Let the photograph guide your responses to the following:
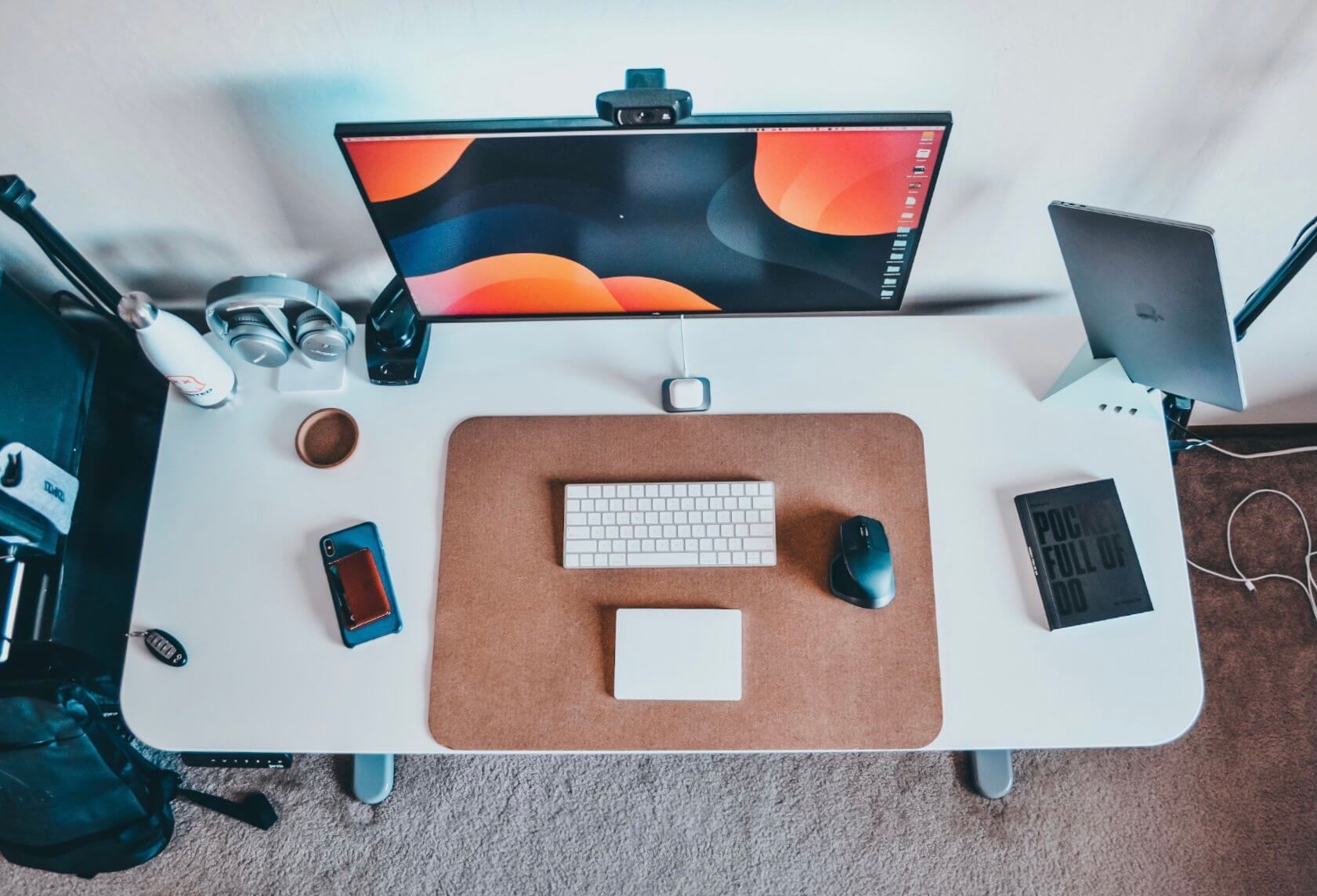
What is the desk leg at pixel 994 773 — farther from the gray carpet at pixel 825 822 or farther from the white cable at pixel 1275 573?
the white cable at pixel 1275 573

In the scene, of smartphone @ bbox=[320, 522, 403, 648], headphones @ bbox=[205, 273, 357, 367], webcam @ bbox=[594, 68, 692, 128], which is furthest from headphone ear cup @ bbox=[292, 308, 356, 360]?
webcam @ bbox=[594, 68, 692, 128]

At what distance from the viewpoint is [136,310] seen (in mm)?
1003

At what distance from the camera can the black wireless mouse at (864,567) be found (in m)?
1.04

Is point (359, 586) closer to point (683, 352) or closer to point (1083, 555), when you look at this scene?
point (683, 352)

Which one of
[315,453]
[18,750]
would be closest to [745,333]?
[315,453]

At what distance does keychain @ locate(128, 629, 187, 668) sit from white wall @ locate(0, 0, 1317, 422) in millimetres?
571

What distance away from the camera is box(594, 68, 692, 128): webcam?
797 mm

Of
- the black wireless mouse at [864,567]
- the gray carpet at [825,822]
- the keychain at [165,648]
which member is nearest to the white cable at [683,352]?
the black wireless mouse at [864,567]

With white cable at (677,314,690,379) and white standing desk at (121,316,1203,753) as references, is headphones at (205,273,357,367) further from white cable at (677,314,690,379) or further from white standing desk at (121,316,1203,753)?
white cable at (677,314,690,379)

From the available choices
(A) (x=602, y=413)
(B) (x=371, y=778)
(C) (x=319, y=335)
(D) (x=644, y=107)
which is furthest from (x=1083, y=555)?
(B) (x=371, y=778)

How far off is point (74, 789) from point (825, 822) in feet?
4.31

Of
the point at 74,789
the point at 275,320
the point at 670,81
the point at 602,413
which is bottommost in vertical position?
the point at 74,789

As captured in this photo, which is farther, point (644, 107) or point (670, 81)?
point (670, 81)

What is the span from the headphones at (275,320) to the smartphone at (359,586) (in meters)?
0.26
